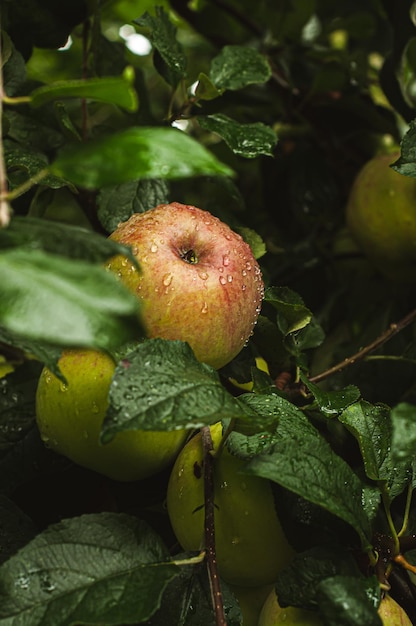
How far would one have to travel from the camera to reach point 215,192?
4.17 ft

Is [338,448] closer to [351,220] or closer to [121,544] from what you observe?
[121,544]

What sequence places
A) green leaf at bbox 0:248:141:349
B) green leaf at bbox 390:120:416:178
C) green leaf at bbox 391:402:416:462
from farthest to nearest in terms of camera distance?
1. green leaf at bbox 390:120:416:178
2. green leaf at bbox 391:402:416:462
3. green leaf at bbox 0:248:141:349

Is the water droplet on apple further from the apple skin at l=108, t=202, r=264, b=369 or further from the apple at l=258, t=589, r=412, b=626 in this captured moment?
the apple at l=258, t=589, r=412, b=626

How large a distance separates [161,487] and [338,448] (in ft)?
Result: 0.61

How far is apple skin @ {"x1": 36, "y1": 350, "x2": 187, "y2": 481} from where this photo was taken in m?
0.64

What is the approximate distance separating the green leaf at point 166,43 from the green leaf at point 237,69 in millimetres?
47

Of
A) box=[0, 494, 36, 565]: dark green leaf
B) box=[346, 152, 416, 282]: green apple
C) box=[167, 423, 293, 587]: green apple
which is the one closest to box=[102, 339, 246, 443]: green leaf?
box=[167, 423, 293, 587]: green apple

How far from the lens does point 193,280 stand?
2.12 feet

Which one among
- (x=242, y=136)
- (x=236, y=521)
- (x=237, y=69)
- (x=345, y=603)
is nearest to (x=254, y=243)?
→ (x=242, y=136)

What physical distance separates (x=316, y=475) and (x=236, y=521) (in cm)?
11

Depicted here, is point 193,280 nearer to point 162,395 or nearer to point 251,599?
point 162,395

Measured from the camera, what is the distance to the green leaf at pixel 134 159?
0.43 metres

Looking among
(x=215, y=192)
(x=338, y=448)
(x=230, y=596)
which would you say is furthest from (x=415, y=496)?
(x=215, y=192)

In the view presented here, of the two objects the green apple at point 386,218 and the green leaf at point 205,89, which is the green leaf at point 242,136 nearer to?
the green leaf at point 205,89
